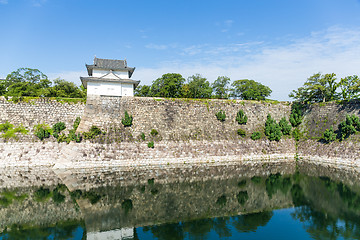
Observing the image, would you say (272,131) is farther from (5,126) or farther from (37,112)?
(5,126)

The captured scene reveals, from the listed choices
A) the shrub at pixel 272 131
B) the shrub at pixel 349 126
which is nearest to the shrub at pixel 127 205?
the shrub at pixel 272 131

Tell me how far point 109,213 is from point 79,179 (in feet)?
29.9

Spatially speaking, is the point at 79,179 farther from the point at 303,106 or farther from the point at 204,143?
the point at 303,106

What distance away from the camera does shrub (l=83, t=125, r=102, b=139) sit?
29902 mm

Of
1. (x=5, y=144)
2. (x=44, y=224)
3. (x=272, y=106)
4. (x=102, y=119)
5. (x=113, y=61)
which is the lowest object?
(x=44, y=224)

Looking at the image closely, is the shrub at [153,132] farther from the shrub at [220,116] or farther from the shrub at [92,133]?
the shrub at [220,116]

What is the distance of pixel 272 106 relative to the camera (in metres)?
41.2

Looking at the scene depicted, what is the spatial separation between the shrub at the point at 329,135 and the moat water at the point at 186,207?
894cm

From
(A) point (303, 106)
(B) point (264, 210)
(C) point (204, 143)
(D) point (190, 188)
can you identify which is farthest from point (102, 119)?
(A) point (303, 106)

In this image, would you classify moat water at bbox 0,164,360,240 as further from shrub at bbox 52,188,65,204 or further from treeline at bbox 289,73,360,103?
treeline at bbox 289,73,360,103

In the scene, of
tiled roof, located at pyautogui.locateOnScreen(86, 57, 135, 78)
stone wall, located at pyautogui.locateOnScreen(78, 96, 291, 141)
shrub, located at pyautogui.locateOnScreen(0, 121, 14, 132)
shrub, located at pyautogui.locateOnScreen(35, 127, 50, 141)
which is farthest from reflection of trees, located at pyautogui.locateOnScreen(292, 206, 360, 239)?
shrub, located at pyautogui.locateOnScreen(0, 121, 14, 132)

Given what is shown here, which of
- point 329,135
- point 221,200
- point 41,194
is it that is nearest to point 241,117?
point 329,135

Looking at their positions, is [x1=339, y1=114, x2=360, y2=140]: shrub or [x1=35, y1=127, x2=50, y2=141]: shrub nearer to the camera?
[x1=35, y1=127, x2=50, y2=141]: shrub

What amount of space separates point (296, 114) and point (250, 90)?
63.3ft
